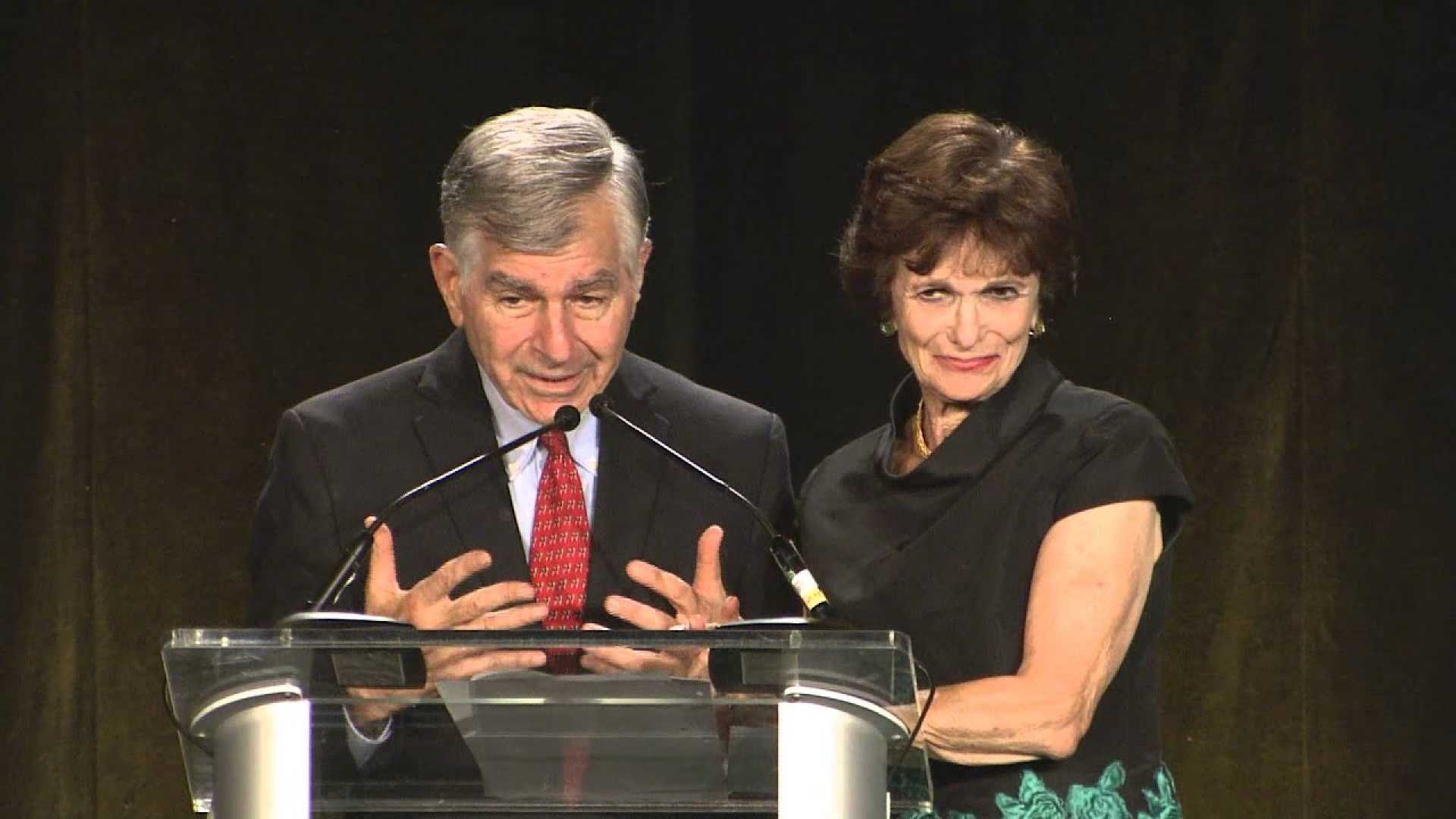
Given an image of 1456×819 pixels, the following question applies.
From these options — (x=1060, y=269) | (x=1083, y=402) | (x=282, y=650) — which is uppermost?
(x=1060, y=269)

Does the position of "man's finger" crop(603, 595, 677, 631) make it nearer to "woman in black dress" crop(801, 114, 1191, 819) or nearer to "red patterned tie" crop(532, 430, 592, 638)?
"woman in black dress" crop(801, 114, 1191, 819)

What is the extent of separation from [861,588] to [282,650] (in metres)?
0.96

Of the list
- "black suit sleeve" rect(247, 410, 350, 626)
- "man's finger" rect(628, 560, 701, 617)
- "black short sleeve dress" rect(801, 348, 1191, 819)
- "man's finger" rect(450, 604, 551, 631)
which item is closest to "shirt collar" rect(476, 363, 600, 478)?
"black suit sleeve" rect(247, 410, 350, 626)

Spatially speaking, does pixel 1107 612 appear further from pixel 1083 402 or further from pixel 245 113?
pixel 245 113

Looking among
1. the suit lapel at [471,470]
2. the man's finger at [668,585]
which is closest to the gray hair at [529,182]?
the suit lapel at [471,470]

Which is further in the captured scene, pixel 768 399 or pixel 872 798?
pixel 768 399

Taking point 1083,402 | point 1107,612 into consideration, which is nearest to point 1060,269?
point 1083,402

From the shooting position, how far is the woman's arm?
212cm

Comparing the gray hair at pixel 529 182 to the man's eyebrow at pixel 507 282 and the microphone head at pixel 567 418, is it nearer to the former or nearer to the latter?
the man's eyebrow at pixel 507 282

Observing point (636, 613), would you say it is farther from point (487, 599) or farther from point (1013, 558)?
point (1013, 558)

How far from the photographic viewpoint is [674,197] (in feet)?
11.3

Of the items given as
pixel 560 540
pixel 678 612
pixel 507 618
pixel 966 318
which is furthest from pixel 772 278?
pixel 507 618

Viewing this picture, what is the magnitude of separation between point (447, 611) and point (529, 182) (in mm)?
745

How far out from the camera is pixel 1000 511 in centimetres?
232
